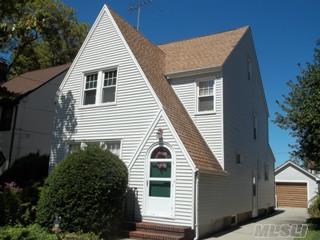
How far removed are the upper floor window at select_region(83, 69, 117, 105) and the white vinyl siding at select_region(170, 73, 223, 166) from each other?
281 cm

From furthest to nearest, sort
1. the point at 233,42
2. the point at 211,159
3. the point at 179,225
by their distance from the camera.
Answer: the point at 233,42 < the point at 211,159 < the point at 179,225

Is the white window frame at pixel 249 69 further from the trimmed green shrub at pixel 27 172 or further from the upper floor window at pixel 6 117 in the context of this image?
the upper floor window at pixel 6 117

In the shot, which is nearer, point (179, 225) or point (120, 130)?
point (179, 225)

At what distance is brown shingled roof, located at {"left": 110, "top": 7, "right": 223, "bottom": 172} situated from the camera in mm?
12680

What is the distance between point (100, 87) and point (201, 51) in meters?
5.32

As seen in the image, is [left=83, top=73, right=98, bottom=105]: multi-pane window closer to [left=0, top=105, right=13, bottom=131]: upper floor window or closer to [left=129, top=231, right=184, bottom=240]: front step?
[left=129, top=231, right=184, bottom=240]: front step

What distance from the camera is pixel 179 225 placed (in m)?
11.7

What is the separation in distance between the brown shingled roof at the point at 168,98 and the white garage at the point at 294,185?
20598 mm

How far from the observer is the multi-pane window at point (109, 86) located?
1516cm

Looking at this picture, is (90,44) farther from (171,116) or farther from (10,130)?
(10,130)

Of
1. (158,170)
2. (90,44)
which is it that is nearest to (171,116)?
(158,170)

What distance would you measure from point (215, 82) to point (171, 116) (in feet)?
10.2

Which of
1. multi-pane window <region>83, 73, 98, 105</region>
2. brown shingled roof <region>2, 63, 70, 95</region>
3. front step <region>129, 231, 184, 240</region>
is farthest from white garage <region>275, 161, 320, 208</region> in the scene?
front step <region>129, 231, 184, 240</region>

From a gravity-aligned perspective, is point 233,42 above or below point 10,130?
above
